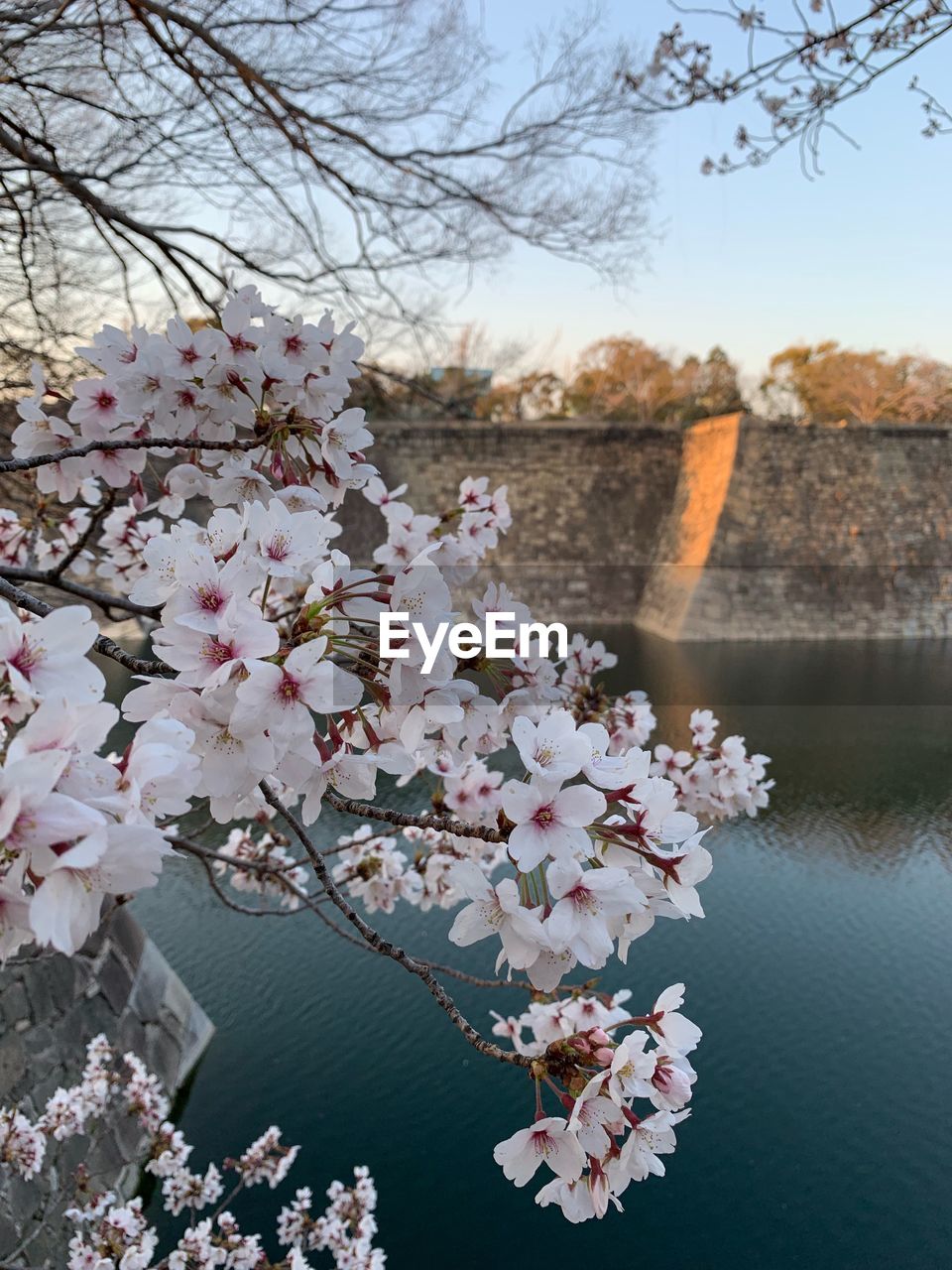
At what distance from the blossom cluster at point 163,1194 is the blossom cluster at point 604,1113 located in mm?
1283

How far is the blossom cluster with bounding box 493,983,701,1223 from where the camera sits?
575 mm

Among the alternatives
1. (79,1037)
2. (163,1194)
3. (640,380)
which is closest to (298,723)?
(79,1037)

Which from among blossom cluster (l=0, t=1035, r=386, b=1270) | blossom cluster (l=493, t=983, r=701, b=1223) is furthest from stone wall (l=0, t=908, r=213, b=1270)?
blossom cluster (l=493, t=983, r=701, b=1223)

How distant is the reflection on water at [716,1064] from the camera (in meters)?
2.31

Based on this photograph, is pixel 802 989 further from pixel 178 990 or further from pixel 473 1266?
pixel 178 990

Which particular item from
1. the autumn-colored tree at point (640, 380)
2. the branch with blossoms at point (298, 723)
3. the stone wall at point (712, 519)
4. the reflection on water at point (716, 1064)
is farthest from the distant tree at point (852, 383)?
the branch with blossoms at point (298, 723)

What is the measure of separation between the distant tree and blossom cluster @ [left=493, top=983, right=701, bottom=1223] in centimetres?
2329

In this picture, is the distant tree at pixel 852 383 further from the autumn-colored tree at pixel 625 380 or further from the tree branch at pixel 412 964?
the tree branch at pixel 412 964

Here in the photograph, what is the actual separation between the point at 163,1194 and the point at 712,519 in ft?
29.6

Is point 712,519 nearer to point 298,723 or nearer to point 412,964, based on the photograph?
point 412,964

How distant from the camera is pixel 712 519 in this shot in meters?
10.0

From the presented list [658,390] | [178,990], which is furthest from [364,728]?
[658,390]

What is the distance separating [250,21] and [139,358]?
1.70 metres

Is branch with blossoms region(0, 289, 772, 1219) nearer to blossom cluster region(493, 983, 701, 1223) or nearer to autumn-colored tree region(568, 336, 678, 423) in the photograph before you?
blossom cluster region(493, 983, 701, 1223)
